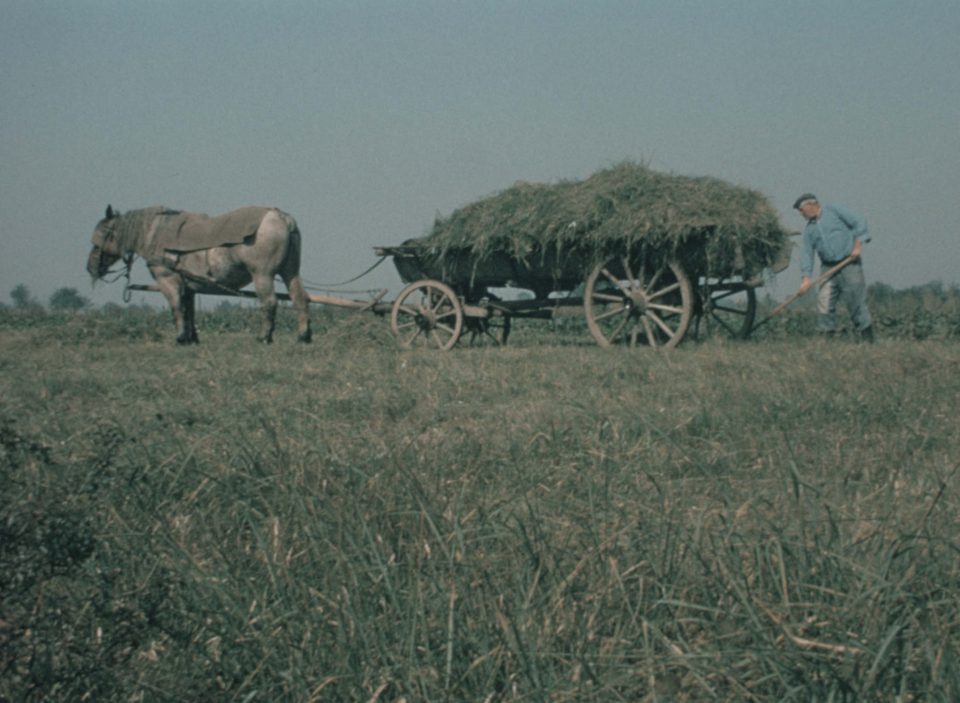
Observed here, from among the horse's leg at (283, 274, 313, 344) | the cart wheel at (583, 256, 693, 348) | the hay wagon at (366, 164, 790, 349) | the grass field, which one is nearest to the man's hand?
the hay wagon at (366, 164, 790, 349)

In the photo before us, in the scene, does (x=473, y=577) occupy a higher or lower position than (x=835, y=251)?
lower

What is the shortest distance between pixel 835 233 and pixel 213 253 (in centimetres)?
776

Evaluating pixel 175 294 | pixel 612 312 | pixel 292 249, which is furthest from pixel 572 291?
pixel 175 294

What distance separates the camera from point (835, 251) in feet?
33.4

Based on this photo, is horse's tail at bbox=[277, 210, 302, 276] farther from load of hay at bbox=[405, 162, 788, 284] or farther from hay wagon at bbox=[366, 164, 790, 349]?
load of hay at bbox=[405, 162, 788, 284]

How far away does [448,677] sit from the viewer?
1.88 meters

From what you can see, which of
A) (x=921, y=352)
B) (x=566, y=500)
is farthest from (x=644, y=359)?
(x=566, y=500)

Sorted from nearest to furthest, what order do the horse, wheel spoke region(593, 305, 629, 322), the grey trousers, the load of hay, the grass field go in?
the grass field, the load of hay, wheel spoke region(593, 305, 629, 322), the grey trousers, the horse

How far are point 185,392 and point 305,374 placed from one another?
1.07 metres

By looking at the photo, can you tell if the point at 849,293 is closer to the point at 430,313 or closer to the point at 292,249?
the point at 430,313

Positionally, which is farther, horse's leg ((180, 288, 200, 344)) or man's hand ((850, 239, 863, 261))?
horse's leg ((180, 288, 200, 344))

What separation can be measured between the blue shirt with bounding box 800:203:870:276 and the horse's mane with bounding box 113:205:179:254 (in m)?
8.36

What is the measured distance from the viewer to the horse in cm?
1241

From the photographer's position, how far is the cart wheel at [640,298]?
31.6ft
